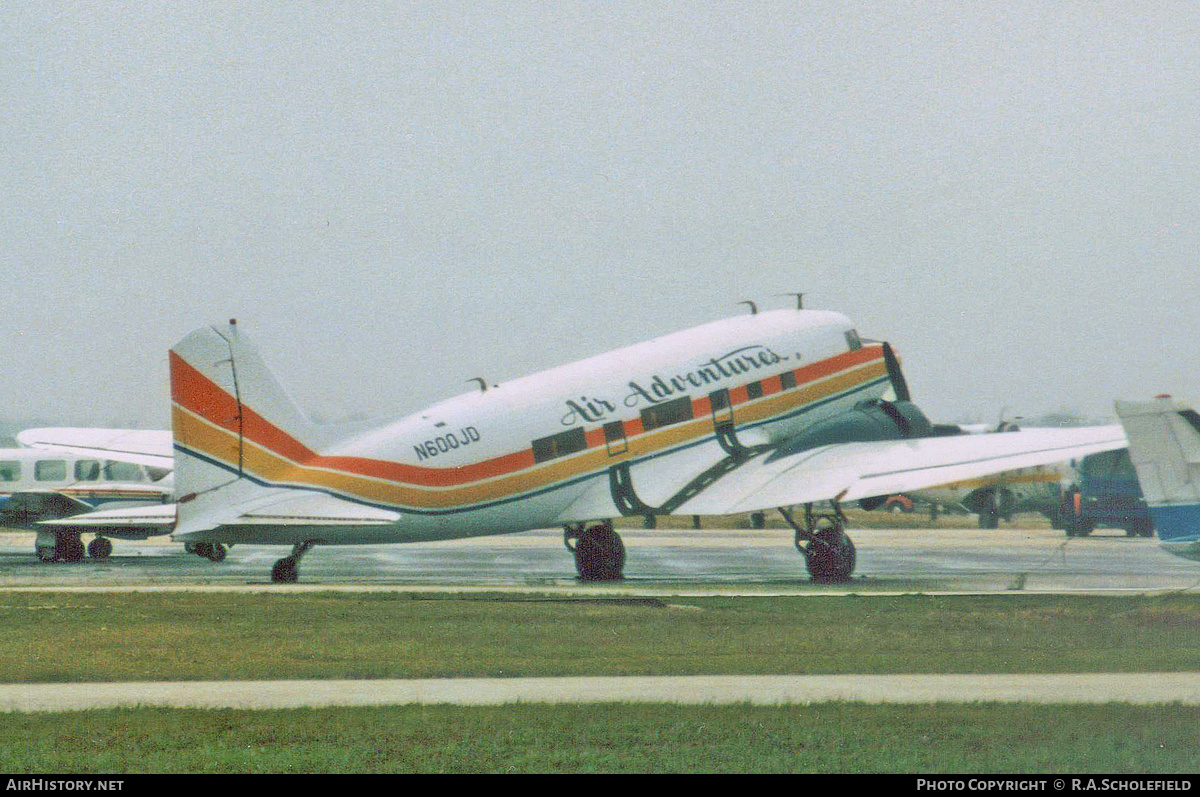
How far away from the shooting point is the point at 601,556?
31469 millimetres

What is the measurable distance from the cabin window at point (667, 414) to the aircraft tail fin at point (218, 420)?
7479mm

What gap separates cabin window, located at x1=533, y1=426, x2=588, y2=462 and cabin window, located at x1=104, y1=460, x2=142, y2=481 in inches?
665

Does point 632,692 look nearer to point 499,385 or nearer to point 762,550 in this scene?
point 499,385

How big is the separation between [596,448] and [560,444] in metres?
0.86

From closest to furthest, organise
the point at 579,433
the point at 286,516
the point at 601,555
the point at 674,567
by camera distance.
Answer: the point at 286,516 → the point at 579,433 → the point at 601,555 → the point at 674,567

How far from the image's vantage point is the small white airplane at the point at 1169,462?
68.4ft

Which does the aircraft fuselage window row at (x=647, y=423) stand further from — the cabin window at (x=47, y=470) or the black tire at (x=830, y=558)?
the cabin window at (x=47, y=470)

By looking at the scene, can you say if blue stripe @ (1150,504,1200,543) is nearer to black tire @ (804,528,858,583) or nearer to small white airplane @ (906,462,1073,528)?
black tire @ (804,528,858,583)

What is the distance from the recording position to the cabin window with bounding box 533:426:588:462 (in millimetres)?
29828

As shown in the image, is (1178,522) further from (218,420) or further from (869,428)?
(218,420)

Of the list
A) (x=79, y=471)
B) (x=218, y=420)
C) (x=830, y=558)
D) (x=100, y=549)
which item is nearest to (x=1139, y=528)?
(x=830, y=558)

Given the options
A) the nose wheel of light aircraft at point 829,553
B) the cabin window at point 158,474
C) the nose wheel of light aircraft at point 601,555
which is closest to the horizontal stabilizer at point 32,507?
the cabin window at point 158,474

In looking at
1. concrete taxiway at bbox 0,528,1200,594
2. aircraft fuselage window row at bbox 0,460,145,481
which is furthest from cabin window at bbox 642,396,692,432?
aircraft fuselage window row at bbox 0,460,145,481

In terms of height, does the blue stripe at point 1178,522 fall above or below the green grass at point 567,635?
above
